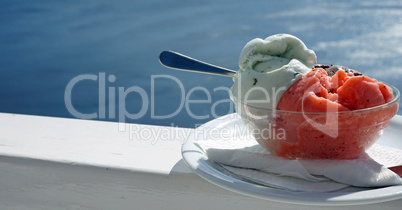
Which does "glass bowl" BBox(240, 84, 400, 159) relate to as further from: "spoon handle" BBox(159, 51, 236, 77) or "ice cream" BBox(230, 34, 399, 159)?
"spoon handle" BBox(159, 51, 236, 77)

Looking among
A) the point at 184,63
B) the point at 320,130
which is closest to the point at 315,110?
the point at 320,130

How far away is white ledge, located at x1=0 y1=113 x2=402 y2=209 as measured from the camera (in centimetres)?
56

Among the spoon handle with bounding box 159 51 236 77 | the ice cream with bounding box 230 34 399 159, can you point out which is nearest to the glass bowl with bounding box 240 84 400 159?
the ice cream with bounding box 230 34 399 159

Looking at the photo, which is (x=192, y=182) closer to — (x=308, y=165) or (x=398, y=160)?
(x=308, y=165)

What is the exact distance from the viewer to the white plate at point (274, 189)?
1.47ft

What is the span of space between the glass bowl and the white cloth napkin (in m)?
0.02

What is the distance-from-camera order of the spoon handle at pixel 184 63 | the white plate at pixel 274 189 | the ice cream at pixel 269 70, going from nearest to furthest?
the white plate at pixel 274 189 → the ice cream at pixel 269 70 → the spoon handle at pixel 184 63

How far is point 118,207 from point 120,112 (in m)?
1.91

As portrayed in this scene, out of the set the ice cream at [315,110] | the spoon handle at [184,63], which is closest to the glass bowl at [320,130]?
the ice cream at [315,110]

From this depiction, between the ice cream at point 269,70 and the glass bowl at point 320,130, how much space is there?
0.8 inches

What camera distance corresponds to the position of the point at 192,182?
56 centimetres

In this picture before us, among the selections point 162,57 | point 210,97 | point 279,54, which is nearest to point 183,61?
point 162,57

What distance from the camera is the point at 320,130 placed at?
0.52m

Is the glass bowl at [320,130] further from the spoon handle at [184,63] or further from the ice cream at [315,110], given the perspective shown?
the spoon handle at [184,63]
